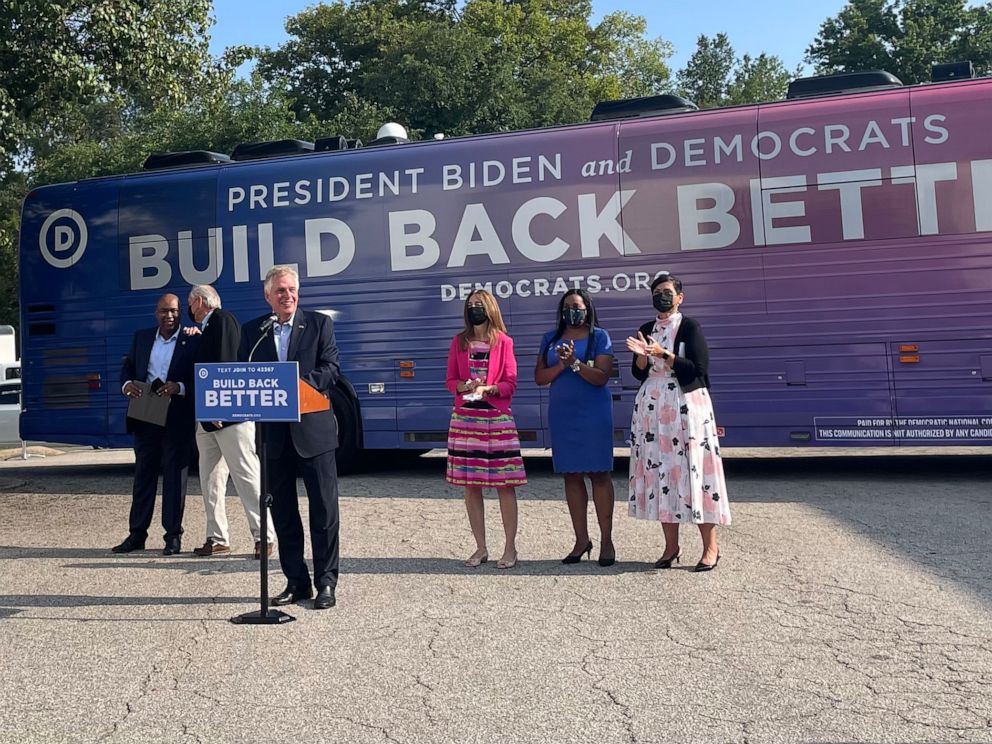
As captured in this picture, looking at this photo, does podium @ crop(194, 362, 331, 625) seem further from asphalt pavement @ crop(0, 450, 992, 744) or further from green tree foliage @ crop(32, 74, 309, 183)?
green tree foliage @ crop(32, 74, 309, 183)

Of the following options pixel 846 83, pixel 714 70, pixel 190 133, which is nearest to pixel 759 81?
pixel 714 70

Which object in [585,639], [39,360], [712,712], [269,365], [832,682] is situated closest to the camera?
[712,712]

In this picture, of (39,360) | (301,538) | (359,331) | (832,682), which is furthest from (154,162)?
(832,682)

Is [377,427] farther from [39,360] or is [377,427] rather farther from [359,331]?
[39,360]

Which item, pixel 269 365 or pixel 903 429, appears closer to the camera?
pixel 269 365

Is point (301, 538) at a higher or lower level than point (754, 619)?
higher

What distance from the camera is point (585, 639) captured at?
548 cm

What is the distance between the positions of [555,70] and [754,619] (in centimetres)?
3973

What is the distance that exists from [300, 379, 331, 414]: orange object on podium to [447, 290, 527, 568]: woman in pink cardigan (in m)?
1.08

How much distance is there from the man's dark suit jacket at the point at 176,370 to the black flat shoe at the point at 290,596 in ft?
7.19

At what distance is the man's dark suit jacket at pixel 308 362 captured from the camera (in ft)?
20.8

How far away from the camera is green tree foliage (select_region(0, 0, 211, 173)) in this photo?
39.0 feet

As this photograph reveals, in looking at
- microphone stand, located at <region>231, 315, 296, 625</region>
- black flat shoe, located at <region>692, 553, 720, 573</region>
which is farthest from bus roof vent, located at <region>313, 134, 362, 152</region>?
black flat shoe, located at <region>692, 553, 720, 573</region>

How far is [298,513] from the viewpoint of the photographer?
6.45 metres
